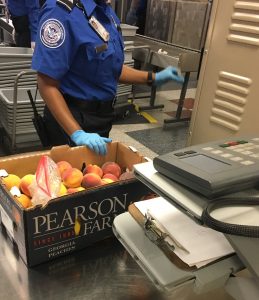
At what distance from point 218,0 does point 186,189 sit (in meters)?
1.04

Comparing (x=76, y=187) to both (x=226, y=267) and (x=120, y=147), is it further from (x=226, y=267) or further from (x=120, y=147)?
(x=226, y=267)

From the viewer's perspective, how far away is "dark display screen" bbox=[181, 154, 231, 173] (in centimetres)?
49

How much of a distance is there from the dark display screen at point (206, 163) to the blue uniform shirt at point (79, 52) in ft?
2.38

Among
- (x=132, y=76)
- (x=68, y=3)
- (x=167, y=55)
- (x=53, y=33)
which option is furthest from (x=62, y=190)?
(x=167, y=55)

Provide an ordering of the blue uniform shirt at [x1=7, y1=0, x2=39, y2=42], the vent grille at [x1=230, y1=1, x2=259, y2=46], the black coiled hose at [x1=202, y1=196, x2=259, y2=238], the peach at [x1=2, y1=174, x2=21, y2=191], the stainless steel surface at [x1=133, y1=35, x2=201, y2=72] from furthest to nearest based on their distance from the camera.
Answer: the blue uniform shirt at [x1=7, y1=0, x2=39, y2=42]
the stainless steel surface at [x1=133, y1=35, x2=201, y2=72]
the vent grille at [x1=230, y1=1, x2=259, y2=46]
the peach at [x1=2, y1=174, x2=21, y2=191]
the black coiled hose at [x1=202, y1=196, x2=259, y2=238]

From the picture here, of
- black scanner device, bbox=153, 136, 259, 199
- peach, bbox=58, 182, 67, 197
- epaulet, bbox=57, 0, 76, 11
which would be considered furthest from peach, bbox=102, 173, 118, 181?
epaulet, bbox=57, 0, 76, 11

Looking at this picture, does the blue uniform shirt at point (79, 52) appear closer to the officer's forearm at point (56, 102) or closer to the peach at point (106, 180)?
the officer's forearm at point (56, 102)

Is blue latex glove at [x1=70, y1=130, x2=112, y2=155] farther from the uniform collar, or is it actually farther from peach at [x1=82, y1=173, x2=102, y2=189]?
the uniform collar

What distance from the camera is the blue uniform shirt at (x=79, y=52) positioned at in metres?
1.09

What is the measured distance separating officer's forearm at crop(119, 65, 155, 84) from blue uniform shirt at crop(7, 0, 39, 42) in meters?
2.01

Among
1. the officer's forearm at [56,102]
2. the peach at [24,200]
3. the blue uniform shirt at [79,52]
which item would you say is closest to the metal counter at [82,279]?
the peach at [24,200]

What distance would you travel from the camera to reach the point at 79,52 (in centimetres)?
117

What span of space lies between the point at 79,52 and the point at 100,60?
8 cm

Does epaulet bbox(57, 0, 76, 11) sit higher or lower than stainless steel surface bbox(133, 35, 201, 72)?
higher
